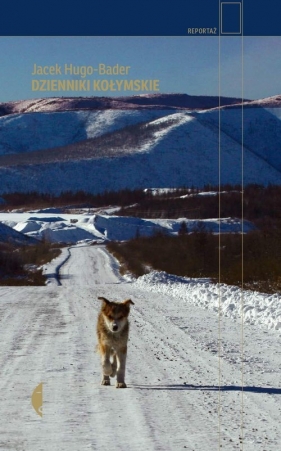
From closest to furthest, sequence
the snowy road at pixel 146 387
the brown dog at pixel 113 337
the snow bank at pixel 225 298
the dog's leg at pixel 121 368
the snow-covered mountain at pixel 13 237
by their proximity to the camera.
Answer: the snowy road at pixel 146 387 < the brown dog at pixel 113 337 < the dog's leg at pixel 121 368 < the snow bank at pixel 225 298 < the snow-covered mountain at pixel 13 237

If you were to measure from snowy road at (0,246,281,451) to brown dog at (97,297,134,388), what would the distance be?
0.13 metres

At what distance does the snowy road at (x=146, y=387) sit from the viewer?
15.0 feet

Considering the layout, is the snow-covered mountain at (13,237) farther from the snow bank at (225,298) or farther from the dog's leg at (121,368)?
the dog's leg at (121,368)

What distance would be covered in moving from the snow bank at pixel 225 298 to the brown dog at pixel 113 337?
1.57m

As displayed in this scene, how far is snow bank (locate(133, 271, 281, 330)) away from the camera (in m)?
12.4

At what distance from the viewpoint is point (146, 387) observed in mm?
6793

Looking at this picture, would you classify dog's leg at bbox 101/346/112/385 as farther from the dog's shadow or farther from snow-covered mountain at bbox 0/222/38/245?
snow-covered mountain at bbox 0/222/38/245

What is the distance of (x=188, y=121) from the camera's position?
1542 cm

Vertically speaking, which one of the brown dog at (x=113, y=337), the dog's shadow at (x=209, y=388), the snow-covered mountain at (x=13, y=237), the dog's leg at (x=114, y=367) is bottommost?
the dog's shadow at (x=209, y=388)

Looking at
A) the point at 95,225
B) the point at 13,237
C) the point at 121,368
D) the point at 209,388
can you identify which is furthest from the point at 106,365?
the point at 95,225

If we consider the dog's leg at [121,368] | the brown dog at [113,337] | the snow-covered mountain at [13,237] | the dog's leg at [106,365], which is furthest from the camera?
the snow-covered mountain at [13,237]

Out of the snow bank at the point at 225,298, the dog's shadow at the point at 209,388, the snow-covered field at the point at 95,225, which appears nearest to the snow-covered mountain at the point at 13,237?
the snow-covered field at the point at 95,225

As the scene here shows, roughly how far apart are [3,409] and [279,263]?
49.6ft

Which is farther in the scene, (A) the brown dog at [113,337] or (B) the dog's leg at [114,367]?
(B) the dog's leg at [114,367]
